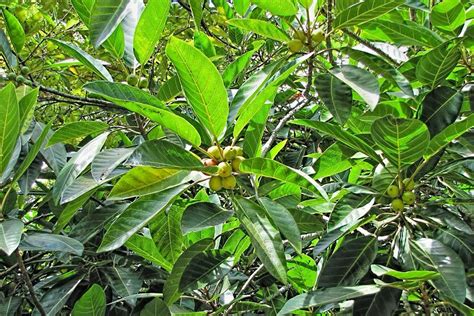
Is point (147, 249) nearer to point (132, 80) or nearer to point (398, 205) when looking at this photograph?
point (132, 80)

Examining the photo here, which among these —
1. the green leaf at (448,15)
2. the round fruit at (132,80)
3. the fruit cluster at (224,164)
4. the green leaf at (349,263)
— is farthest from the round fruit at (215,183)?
the green leaf at (448,15)

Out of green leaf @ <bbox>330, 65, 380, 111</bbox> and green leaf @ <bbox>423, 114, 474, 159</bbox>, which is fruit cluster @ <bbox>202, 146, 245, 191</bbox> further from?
green leaf @ <bbox>423, 114, 474, 159</bbox>

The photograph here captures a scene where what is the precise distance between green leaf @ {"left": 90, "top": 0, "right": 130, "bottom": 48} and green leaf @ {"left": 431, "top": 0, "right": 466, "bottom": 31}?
0.83m

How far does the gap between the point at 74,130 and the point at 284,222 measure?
69cm

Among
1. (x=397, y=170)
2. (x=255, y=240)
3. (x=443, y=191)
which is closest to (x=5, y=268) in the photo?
(x=255, y=240)

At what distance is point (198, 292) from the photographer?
188cm

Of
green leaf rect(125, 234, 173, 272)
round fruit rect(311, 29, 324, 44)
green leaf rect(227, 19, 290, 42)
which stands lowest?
green leaf rect(125, 234, 173, 272)

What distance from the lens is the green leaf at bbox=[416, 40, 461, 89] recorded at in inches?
54.5

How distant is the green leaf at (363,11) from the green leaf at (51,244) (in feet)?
2.87

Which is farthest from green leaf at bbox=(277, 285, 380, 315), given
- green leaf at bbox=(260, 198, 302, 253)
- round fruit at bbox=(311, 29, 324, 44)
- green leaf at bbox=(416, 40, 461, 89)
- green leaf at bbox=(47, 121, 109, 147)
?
green leaf at bbox=(47, 121, 109, 147)

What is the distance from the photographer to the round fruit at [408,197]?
1374mm

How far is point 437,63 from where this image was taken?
4.65 feet

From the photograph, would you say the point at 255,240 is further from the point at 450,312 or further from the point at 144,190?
the point at 450,312

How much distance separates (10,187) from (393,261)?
1023 millimetres
